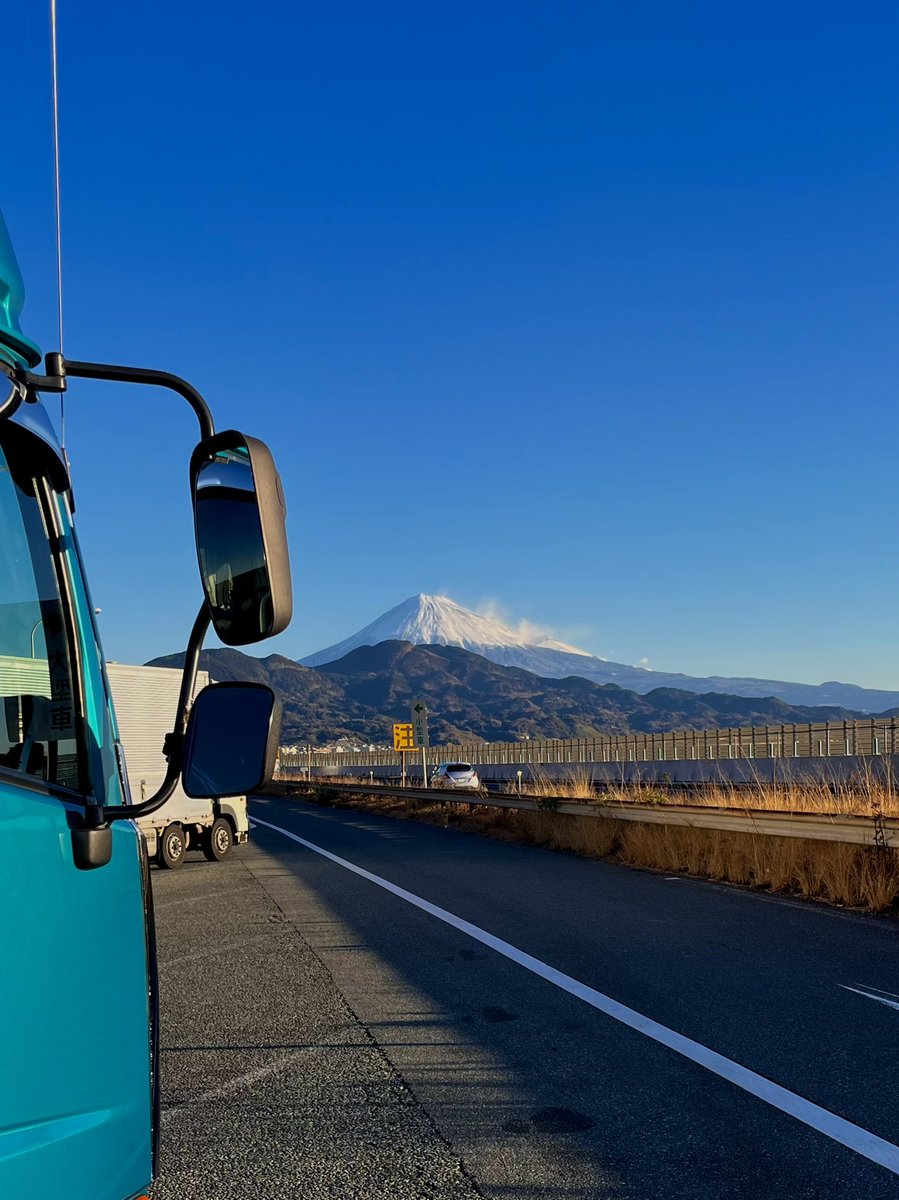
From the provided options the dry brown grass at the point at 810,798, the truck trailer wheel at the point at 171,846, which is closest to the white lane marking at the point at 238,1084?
the dry brown grass at the point at 810,798

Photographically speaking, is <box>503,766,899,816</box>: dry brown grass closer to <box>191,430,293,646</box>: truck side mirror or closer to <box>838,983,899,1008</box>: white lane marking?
<box>838,983,899,1008</box>: white lane marking

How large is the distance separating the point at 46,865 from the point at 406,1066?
4.22 m

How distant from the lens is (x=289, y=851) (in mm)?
20078

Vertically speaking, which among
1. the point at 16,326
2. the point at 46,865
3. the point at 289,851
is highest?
the point at 16,326

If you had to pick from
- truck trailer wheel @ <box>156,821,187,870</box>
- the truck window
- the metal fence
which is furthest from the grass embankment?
the metal fence

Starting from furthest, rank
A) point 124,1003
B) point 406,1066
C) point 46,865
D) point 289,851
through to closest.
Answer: point 289,851 → point 406,1066 → point 124,1003 → point 46,865

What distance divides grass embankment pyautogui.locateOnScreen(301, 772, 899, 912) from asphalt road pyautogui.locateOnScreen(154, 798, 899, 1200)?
70 cm

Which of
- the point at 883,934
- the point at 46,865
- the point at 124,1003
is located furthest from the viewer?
the point at 883,934

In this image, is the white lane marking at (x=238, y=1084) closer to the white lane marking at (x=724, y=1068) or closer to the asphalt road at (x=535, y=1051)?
the asphalt road at (x=535, y=1051)

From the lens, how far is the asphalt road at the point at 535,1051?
13.8 ft

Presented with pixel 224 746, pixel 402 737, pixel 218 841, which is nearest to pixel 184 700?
pixel 224 746

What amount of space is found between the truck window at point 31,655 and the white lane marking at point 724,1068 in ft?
11.8

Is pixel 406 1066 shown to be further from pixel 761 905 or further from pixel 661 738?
pixel 661 738

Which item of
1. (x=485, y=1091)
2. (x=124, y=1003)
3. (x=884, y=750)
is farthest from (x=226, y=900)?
(x=884, y=750)
